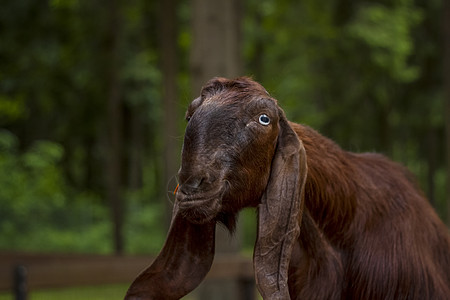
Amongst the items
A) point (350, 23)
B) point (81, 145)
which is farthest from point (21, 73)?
point (81, 145)

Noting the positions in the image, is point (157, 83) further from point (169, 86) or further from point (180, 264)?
point (180, 264)

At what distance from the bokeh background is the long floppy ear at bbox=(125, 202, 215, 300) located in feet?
23.3

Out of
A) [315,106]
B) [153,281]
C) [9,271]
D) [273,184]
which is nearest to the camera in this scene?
[273,184]

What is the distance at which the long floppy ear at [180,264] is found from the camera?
3281 mm

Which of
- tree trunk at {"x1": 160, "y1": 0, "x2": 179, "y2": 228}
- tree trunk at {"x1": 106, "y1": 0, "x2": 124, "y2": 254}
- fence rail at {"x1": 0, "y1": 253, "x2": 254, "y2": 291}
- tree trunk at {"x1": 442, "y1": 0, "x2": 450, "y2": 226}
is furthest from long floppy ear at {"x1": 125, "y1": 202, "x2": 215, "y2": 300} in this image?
tree trunk at {"x1": 106, "y1": 0, "x2": 124, "y2": 254}

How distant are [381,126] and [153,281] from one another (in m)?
17.3

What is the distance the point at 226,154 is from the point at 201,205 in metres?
0.22

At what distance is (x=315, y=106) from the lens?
22969mm

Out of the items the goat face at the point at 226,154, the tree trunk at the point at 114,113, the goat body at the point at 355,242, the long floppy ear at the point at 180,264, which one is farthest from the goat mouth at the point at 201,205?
the tree trunk at the point at 114,113

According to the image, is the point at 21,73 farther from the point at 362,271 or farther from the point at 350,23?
the point at 362,271

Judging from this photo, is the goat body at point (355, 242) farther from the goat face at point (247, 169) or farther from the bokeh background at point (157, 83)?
the bokeh background at point (157, 83)

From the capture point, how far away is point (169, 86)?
15445 mm

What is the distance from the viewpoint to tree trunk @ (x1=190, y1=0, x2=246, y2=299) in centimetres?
988

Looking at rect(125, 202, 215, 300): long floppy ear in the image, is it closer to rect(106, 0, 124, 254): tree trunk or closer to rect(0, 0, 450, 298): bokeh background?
rect(0, 0, 450, 298): bokeh background
